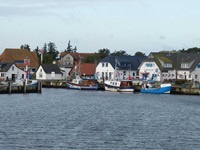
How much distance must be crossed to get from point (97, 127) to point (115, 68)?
Result: 81669 mm

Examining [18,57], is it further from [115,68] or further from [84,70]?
[115,68]

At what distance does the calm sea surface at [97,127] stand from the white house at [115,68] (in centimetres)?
5697

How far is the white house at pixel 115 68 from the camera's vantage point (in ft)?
438

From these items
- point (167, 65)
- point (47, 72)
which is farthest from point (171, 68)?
point (47, 72)

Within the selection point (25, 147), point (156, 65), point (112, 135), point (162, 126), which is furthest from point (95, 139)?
point (156, 65)

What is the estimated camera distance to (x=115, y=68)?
132625 mm

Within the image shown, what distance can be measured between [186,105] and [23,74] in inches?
2354

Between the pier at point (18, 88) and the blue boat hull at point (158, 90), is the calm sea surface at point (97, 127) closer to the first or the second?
the pier at point (18, 88)

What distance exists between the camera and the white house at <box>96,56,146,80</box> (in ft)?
438

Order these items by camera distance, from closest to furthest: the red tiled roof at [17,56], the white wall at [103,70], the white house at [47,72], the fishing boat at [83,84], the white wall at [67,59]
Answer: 1. the fishing boat at [83,84]
2. the white wall at [103,70]
3. the white house at [47,72]
4. the red tiled roof at [17,56]
5. the white wall at [67,59]

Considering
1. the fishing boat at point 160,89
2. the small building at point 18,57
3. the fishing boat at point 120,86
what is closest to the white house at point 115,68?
the fishing boat at point 120,86

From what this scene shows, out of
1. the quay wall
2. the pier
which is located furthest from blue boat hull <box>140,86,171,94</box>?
the pier

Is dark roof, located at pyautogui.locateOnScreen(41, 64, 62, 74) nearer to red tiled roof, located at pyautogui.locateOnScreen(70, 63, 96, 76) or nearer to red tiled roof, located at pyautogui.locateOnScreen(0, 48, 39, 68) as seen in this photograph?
red tiled roof, located at pyautogui.locateOnScreen(70, 63, 96, 76)

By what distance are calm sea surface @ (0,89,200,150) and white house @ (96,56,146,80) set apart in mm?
56972
